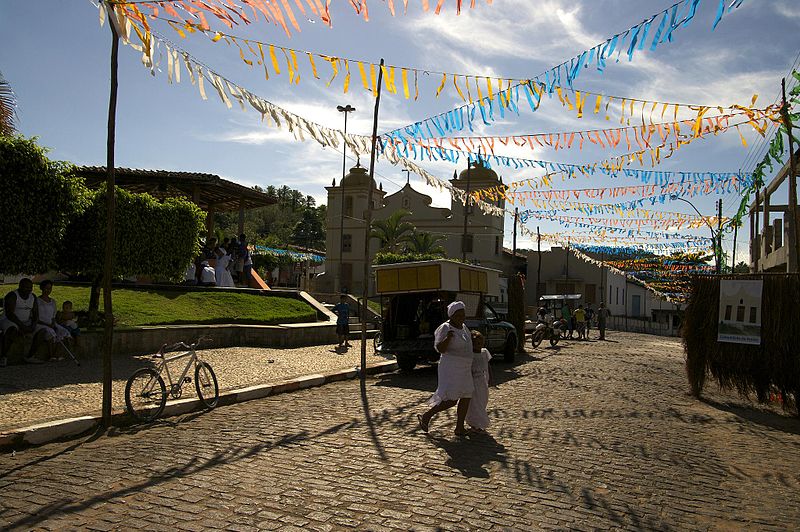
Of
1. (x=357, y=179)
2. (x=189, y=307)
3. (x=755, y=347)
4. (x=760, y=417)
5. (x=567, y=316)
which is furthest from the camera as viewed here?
(x=357, y=179)

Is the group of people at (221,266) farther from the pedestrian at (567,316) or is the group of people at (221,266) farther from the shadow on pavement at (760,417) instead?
the pedestrian at (567,316)

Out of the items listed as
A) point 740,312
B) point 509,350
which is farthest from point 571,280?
point 740,312

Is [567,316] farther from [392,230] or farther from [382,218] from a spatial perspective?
[382,218]

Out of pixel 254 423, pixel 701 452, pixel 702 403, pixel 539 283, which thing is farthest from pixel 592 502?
pixel 539 283

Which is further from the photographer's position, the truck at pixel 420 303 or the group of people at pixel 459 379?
the truck at pixel 420 303

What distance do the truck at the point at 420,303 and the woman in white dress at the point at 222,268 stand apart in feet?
28.2

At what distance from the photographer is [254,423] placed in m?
8.51

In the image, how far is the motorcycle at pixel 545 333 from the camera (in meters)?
24.0

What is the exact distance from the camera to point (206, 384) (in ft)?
31.1

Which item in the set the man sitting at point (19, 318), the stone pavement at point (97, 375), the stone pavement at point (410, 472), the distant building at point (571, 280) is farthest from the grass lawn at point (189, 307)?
the distant building at point (571, 280)

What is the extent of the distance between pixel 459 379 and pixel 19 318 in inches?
322

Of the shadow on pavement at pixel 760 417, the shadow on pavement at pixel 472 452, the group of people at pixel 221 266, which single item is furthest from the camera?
the group of people at pixel 221 266

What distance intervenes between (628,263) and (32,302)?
3014 cm

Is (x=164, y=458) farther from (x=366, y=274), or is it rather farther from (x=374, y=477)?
(x=366, y=274)
